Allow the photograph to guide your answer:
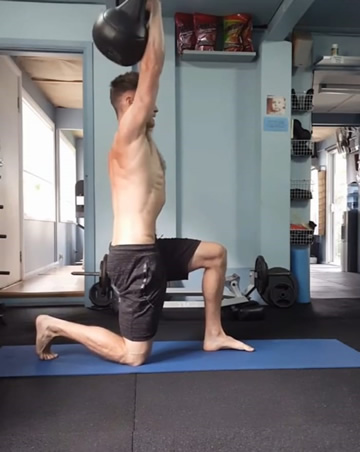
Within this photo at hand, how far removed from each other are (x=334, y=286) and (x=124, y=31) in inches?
181

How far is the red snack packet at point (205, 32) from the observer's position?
391cm

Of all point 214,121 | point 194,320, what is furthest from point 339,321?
point 214,121

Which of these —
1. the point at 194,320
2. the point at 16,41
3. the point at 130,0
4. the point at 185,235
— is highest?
the point at 16,41

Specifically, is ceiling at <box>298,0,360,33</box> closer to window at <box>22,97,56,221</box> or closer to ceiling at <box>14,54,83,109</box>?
ceiling at <box>14,54,83,109</box>

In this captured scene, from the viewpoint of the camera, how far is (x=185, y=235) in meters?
4.18

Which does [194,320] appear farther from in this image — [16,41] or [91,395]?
[16,41]

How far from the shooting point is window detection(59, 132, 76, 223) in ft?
27.8

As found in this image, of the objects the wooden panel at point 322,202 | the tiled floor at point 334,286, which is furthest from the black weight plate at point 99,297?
the wooden panel at point 322,202

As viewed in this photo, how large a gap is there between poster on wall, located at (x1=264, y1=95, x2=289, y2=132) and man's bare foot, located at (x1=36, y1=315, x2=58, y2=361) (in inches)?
110

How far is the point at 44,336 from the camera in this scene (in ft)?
6.89

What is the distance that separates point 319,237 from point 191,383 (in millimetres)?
8571

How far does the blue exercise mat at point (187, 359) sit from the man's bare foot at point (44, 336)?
0.04 meters

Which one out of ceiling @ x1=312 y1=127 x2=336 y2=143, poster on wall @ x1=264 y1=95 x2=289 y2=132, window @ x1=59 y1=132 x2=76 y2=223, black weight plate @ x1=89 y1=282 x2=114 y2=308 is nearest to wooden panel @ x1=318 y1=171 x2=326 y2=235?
ceiling @ x1=312 y1=127 x2=336 y2=143

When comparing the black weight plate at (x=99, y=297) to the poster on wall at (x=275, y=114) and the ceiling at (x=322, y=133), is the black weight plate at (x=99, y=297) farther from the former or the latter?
the ceiling at (x=322, y=133)
